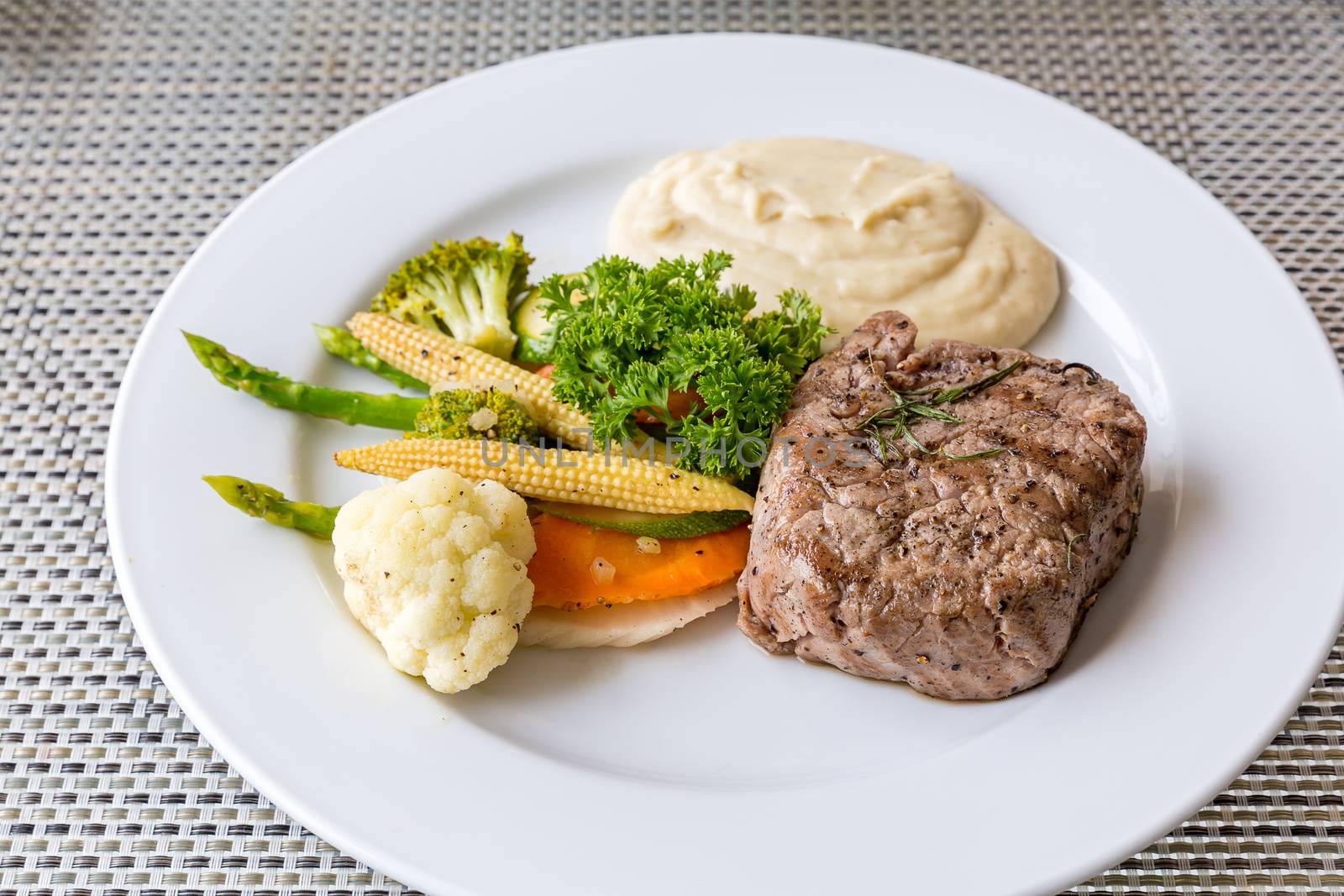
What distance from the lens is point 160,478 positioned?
14.1 ft

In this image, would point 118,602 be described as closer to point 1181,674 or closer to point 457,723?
point 457,723

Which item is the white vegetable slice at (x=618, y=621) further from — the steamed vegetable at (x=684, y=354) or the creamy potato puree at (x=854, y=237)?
the creamy potato puree at (x=854, y=237)

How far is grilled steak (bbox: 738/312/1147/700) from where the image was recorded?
3576 millimetres

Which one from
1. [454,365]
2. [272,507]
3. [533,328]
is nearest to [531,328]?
[533,328]

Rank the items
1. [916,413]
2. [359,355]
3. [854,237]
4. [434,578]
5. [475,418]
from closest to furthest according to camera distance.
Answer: [434,578] → [916,413] → [475,418] → [359,355] → [854,237]

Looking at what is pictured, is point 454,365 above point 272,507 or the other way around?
above

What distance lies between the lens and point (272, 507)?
4.22m

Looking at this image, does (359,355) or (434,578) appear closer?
(434,578)

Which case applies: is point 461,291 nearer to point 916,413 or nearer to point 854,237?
point 854,237

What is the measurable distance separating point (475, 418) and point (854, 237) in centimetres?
186

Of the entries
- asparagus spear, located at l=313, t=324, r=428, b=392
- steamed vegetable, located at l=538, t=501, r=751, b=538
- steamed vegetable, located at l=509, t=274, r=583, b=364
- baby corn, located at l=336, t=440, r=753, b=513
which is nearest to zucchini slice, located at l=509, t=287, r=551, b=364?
steamed vegetable, located at l=509, t=274, r=583, b=364

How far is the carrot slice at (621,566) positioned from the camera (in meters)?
4.14

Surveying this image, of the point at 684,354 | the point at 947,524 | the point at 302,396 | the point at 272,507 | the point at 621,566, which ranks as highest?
the point at 684,354

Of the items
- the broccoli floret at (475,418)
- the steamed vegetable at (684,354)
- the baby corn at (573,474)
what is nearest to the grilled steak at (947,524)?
the steamed vegetable at (684,354)
